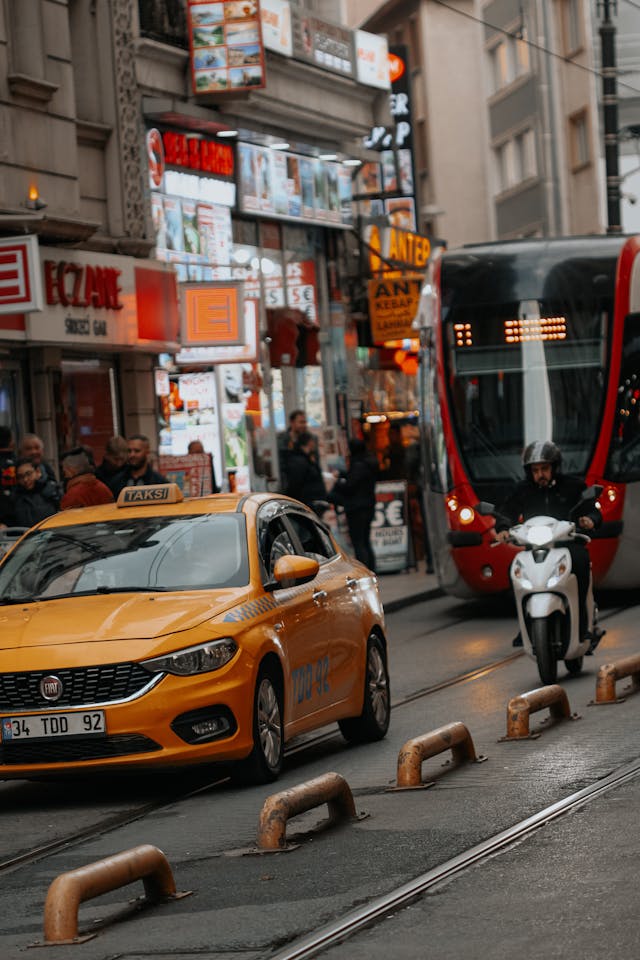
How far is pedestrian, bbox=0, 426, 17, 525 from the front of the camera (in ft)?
54.6

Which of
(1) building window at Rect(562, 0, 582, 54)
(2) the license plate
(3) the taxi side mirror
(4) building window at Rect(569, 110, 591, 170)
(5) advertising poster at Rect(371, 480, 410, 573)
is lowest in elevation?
(5) advertising poster at Rect(371, 480, 410, 573)

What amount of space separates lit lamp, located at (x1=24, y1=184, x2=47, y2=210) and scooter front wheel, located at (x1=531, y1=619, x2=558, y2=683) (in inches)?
365

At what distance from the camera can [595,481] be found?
19.6 metres

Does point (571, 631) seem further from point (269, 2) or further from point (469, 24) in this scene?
point (469, 24)

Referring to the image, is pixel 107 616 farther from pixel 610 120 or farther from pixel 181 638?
pixel 610 120

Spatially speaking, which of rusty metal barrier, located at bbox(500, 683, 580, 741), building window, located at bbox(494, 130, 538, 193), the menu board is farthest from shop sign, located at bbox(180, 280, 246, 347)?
building window, located at bbox(494, 130, 538, 193)

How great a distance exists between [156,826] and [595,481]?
11046 mm

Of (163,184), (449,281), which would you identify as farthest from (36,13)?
(449,281)

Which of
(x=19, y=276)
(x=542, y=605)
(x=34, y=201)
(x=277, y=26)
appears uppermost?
(x=277, y=26)

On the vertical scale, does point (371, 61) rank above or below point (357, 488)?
above

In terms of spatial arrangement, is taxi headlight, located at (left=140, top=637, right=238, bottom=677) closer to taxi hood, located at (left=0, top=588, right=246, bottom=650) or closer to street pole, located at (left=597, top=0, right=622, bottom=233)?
taxi hood, located at (left=0, top=588, right=246, bottom=650)

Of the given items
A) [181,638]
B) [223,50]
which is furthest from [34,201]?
[181,638]

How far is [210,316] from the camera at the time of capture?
24.7 meters

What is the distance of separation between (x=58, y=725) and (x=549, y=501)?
19.2ft
